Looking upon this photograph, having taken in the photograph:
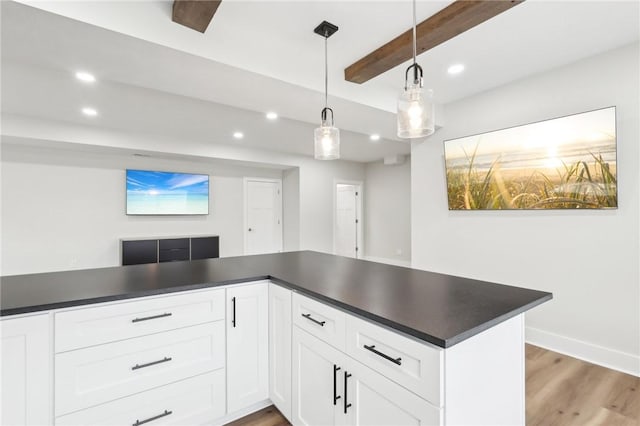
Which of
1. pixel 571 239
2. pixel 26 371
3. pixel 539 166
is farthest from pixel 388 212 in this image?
pixel 26 371

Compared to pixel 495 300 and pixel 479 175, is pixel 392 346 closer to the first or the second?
pixel 495 300

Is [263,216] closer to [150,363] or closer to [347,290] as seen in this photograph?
[150,363]

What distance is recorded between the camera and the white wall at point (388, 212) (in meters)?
→ 6.49

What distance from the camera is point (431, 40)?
2045 mm

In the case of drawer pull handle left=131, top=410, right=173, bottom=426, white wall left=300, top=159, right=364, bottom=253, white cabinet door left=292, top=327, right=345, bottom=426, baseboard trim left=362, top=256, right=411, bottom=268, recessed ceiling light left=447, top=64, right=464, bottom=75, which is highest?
recessed ceiling light left=447, top=64, right=464, bottom=75

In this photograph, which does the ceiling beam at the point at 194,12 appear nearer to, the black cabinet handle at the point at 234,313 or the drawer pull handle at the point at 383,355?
the black cabinet handle at the point at 234,313

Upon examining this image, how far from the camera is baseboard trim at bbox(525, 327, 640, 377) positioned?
229 cm

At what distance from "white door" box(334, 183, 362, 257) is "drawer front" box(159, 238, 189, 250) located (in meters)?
3.46

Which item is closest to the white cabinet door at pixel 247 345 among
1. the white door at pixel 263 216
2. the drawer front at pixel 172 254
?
the drawer front at pixel 172 254

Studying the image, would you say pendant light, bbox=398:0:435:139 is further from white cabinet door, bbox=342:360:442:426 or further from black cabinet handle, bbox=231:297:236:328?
black cabinet handle, bbox=231:297:236:328

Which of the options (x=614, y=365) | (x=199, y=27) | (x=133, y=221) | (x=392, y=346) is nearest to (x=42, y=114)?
(x=133, y=221)

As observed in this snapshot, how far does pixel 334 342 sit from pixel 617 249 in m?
2.50

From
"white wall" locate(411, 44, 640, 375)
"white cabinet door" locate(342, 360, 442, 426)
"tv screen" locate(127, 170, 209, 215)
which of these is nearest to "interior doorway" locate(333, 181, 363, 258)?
"tv screen" locate(127, 170, 209, 215)

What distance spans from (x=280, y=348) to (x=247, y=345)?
0.20 meters
